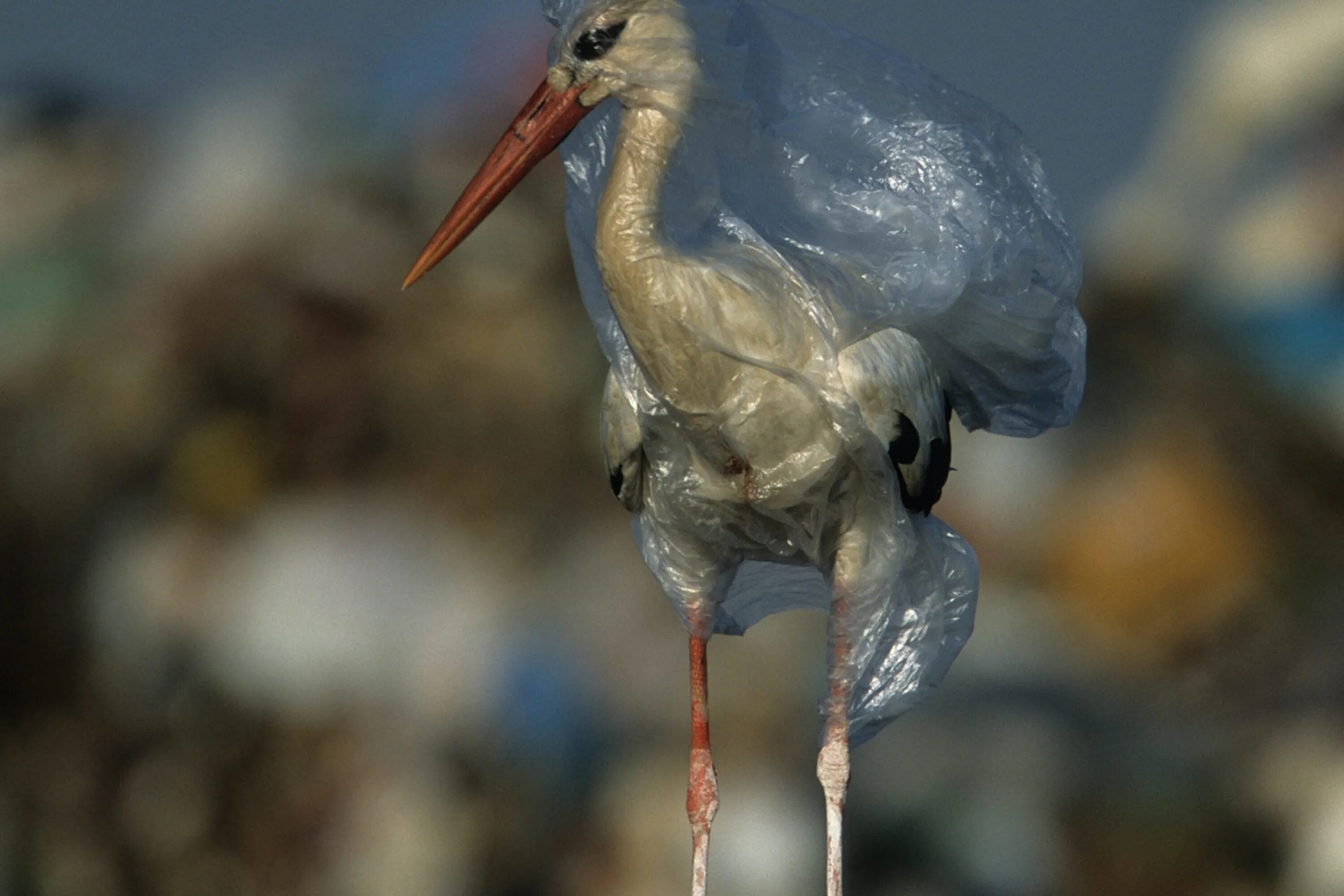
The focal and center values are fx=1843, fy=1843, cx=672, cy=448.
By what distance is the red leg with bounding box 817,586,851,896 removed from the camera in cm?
171

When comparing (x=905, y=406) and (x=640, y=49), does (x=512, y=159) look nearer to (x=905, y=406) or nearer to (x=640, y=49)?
(x=640, y=49)

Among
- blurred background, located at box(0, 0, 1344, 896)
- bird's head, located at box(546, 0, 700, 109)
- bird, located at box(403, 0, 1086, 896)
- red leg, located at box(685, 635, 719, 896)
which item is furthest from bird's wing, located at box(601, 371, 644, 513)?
blurred background, located at box(0, 0, 1344, 896)

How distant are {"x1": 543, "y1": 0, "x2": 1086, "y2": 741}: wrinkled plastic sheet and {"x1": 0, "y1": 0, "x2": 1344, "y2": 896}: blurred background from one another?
4.21ft

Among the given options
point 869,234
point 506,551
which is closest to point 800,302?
point 869,234

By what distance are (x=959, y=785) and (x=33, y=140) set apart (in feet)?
6.52

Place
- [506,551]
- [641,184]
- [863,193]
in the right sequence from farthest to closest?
[506,551], [863,193], [641,184]

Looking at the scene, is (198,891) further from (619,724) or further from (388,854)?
(619,724)

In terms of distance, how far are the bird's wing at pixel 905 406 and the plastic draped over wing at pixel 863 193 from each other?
0.07 feet

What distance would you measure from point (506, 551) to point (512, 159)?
160 cm

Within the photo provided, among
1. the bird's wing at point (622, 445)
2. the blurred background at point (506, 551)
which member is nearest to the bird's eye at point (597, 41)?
the bird's wing at point (622, 445)

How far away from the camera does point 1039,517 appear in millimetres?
3178

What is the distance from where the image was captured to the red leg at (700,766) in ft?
5.80

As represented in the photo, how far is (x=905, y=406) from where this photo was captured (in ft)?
5.42

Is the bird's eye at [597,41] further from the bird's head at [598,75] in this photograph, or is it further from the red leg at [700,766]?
the red leg at [700,766]
